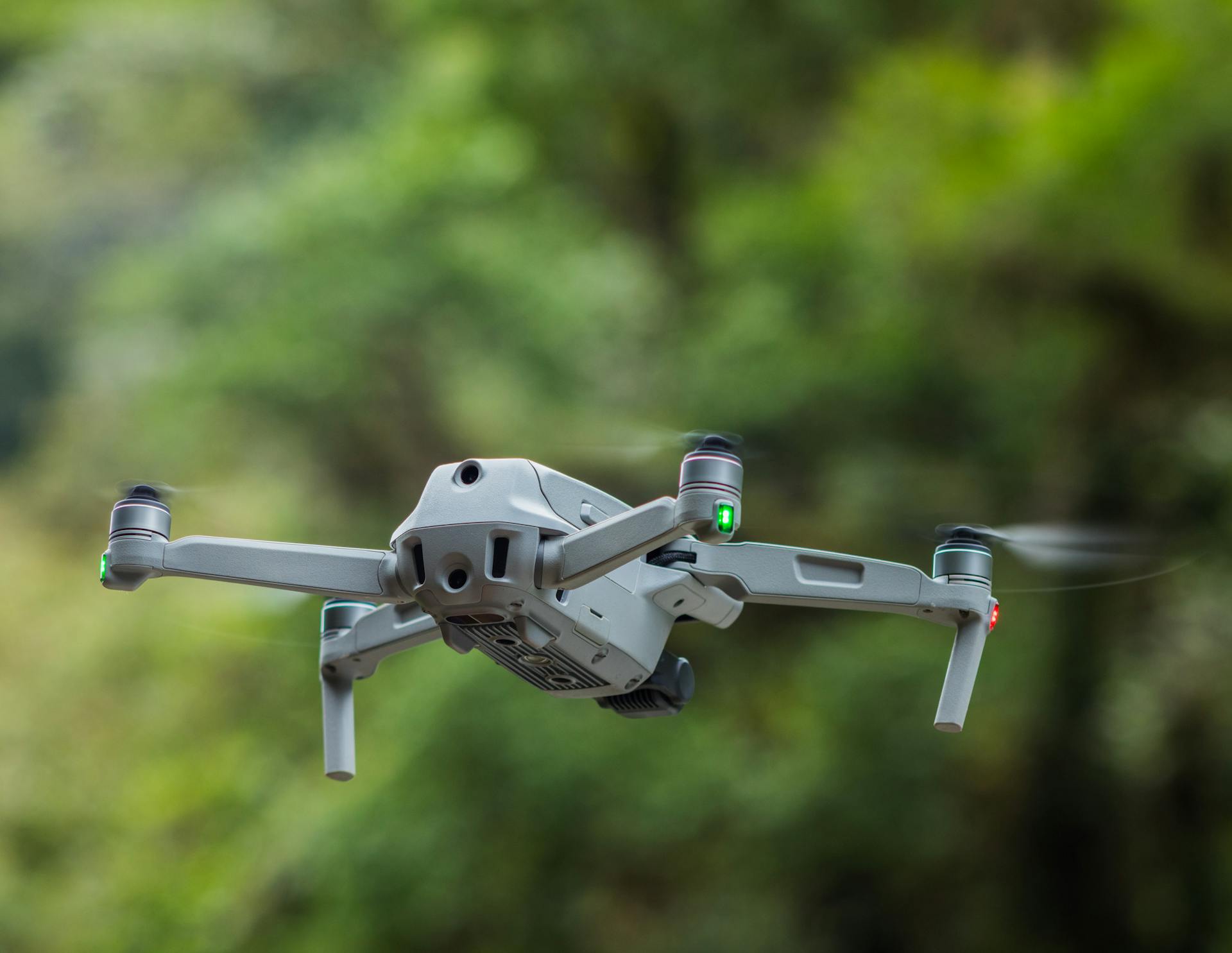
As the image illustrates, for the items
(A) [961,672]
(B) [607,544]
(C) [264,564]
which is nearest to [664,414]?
(A) [961,672]

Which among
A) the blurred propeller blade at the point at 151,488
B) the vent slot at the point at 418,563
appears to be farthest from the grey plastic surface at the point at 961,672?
the blurred propeller blade at the point at 151,488

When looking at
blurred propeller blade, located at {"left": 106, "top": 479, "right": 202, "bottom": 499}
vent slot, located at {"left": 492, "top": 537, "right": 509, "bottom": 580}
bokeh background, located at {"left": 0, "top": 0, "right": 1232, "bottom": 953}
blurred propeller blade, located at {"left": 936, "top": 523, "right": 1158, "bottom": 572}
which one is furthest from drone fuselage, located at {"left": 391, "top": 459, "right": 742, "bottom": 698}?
bokeh background, located at {"left": 0, "top": 0, "right": 1232, "bottom": 953}

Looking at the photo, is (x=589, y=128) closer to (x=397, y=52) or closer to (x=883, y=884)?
(x=397, y=52)

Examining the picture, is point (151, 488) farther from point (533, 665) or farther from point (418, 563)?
point (533, 665)

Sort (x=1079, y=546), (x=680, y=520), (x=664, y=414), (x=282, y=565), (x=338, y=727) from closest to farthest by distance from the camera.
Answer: (x=680, y=520) < (x=282, y=565) < (x=1079, y=546) < (x=338, y=727) < (x=664, y=414)

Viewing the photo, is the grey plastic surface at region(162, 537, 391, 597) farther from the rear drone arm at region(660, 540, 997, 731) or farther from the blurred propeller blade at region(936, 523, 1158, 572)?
the blurred propeller blade at region(936, 523, 1158, 572)

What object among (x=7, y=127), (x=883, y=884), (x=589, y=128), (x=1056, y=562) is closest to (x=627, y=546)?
(x=1056, y=562)
